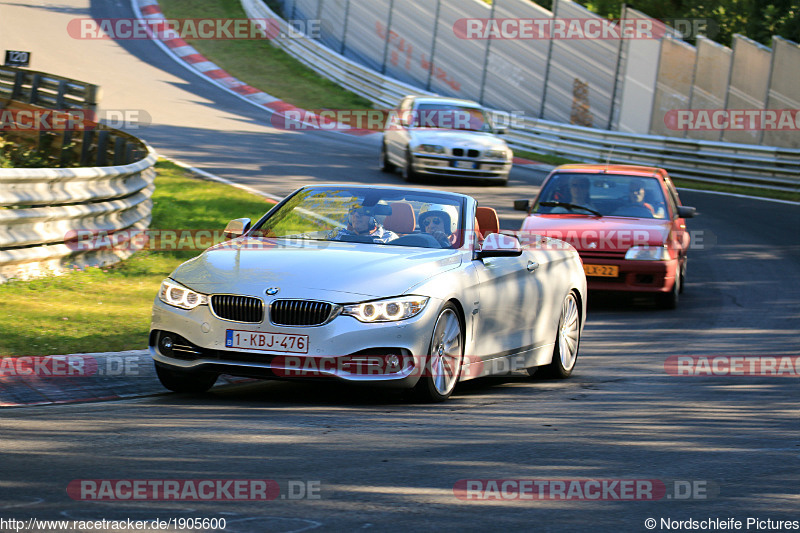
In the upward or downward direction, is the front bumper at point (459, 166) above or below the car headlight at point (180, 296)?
above

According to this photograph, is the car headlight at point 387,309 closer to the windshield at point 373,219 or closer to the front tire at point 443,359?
the front tire at point 443,359

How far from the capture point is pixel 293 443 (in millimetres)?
6332

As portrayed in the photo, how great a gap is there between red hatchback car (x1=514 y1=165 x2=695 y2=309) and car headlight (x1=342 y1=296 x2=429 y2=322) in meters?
6.71

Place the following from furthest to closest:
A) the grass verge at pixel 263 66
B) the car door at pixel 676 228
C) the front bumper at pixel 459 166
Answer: the grass verge at pixel 263 66, the front bumper at pixel 459 166, the car door at pixel 676 228

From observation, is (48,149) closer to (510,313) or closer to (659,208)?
(659,208)

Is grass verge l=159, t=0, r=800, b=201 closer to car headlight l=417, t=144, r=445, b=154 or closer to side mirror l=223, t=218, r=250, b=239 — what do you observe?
car headlight l=417, t=144, r=445, b=154

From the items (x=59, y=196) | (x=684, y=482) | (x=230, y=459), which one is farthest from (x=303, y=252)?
(x=59, y=196)

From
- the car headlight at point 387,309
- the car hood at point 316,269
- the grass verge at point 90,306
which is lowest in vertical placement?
the grass verge at point 90,306

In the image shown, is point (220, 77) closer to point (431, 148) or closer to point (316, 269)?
point (431, 148)

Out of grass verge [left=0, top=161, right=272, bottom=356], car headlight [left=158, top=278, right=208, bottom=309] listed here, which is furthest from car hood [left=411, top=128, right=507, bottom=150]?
car headlight [left=158, top=278, right=208, bottom=309]

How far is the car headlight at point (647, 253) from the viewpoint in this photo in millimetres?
13938

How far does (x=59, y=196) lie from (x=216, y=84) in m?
26.1

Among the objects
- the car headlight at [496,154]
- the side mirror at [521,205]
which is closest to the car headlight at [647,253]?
the side mirror at [521,205]

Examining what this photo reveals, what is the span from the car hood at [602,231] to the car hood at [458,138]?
9622mm
